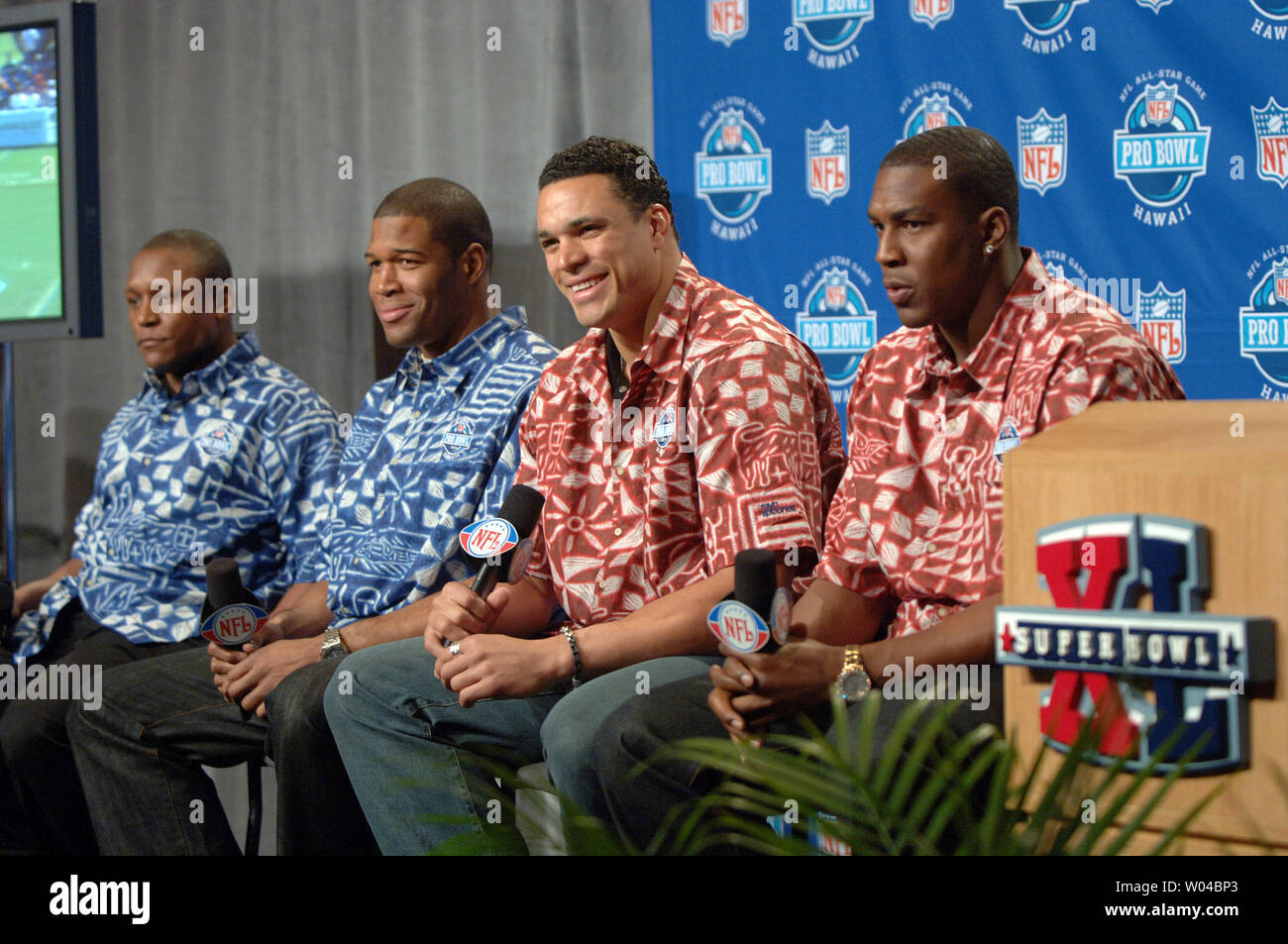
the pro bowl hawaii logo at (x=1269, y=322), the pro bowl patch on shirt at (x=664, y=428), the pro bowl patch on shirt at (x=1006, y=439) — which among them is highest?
the pro bowl hawaii logo at (x=1269, y=322)

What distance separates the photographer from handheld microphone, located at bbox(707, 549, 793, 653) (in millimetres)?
1523

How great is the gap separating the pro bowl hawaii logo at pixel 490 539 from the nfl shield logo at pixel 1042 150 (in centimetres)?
151

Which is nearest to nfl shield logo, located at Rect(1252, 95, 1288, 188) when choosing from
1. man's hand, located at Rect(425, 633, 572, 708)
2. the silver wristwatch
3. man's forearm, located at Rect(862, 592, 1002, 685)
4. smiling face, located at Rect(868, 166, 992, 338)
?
smiling face, located at Rect(868, 166, 992, 338)

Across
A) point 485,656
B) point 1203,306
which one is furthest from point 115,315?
point 1203,306

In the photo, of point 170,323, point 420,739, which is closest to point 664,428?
point 420,739

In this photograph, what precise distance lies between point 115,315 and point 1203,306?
3.16 m

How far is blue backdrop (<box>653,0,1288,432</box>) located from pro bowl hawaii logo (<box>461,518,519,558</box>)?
1.31 metres

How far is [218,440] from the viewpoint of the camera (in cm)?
288

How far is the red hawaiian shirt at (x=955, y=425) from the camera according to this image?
1737 millimetres

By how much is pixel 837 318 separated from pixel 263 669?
1.51 meters

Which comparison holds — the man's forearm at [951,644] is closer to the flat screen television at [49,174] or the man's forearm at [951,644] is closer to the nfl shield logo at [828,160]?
the nfl shield logo at [828,160]

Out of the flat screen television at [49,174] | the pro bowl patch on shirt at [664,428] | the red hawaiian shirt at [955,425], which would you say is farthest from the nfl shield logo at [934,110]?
the flat screen television at [49,174]

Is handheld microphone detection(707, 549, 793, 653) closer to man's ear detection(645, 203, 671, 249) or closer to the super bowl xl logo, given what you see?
the super bowl xl logo
